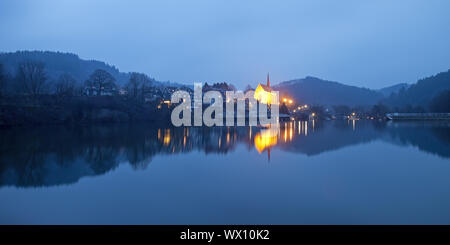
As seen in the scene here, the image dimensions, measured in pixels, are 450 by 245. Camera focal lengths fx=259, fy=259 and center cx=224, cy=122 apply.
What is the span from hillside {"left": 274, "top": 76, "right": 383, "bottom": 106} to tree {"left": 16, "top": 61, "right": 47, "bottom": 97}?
293 feet

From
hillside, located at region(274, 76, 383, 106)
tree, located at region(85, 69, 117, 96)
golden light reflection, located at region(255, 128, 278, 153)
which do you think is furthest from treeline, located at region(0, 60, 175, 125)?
hillside, located at region(274, 76, 383, 106)

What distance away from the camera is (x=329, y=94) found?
122 meters

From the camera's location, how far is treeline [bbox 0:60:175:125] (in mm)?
27812

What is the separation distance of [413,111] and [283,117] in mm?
36025

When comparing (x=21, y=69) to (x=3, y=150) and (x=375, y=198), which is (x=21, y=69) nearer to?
(x=3, y=150)

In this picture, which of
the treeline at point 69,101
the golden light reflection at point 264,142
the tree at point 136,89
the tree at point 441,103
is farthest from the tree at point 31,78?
the tree at point 441,103

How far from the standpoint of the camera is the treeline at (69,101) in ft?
91.2

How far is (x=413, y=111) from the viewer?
6028 centimetres

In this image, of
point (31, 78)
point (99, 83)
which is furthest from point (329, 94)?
point (31, 78)

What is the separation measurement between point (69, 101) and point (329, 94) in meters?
113

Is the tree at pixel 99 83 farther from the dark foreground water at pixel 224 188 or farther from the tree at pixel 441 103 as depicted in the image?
the tree at pixel 441 103

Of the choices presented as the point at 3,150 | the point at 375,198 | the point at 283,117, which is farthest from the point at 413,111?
the point at 3,150

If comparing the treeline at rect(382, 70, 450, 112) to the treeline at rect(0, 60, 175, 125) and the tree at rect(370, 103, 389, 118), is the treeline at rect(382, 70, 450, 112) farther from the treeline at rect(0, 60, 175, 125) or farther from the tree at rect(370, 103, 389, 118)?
the treeline at rect(0, 60, 175, 125)

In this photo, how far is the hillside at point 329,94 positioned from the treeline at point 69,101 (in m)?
78.2
